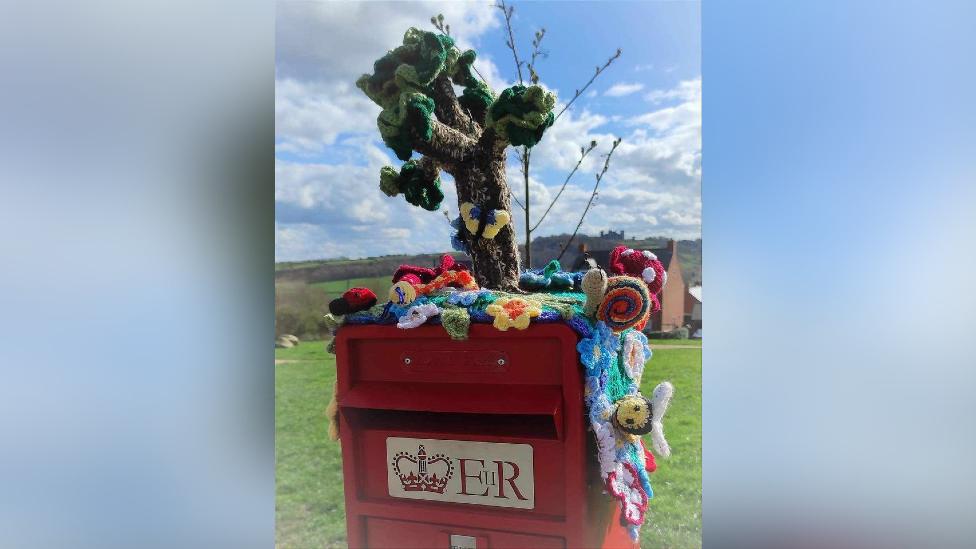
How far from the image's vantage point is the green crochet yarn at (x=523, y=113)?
4.87 feet

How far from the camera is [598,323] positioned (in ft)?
4.64

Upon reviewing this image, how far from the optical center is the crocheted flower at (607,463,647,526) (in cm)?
138

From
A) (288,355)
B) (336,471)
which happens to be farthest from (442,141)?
(288,355)

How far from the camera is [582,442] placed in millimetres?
1376

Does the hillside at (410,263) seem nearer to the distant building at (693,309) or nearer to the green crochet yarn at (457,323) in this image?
the distant building at (693,309)

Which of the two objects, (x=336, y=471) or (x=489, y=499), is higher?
(x=489, y=499)

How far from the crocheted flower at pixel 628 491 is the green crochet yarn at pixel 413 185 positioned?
40.0 inches

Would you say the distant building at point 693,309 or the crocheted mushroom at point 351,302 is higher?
the crocheted mushroom at point 351,302

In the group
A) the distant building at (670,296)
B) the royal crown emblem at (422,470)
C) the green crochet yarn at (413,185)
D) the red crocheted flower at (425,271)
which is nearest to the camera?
the royal crown emblem at (422,470)

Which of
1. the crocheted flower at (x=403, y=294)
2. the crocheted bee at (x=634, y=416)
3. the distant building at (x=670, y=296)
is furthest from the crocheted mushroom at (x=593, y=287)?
the distant building at (x=670, y=296)

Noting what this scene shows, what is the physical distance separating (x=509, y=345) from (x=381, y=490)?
1.88ft

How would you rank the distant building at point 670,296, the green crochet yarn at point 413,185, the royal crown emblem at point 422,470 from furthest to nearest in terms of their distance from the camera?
the distant building at point 670,296 → the green crochet yarn at point 413,185 → the royal crown emblem at point 422,470

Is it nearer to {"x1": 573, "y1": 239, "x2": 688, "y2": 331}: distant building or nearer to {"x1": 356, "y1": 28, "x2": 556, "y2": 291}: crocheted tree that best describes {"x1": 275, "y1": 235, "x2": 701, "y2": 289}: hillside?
{"x1": 573, "y1": 239, "x2": 688, "y2": 331}: distant building
